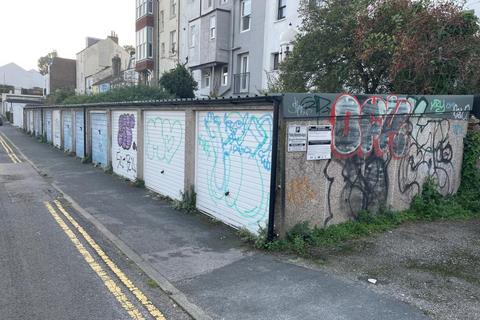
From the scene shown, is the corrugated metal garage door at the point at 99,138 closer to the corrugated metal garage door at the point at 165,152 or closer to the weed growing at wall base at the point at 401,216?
the corrugated metal garage door at the point at 165,152

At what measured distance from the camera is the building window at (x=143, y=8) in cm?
3669

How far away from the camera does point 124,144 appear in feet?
45.6

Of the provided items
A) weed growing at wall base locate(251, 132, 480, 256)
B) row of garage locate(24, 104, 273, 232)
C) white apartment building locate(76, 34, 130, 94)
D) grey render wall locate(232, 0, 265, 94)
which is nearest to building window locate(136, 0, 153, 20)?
grey render wall locate(232, 0, 265, 94)

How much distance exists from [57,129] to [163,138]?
1579 cm

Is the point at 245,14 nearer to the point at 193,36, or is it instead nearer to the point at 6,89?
the point at 193,36

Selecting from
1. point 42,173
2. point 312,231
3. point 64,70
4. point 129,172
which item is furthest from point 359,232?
point 64,70

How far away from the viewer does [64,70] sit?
67250 millimetres

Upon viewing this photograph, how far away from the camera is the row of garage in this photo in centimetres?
729

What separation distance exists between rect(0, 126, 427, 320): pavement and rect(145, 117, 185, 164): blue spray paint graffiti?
4.97ft

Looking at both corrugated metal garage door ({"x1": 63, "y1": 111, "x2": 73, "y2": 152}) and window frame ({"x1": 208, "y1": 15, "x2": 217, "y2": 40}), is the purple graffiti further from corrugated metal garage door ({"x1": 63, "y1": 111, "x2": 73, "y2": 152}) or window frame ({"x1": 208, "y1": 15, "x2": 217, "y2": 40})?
window frame ({"x1": 208, "y1": 15, "x2": 217, "y2": 40})

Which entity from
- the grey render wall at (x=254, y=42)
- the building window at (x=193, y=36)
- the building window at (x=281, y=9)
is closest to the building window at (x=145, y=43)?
the building window at (x=193, y=36)

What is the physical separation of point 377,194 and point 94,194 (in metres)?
7.58

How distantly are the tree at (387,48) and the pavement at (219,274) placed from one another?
19.9ft

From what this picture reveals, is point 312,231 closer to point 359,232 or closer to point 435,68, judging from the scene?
point 359,232
